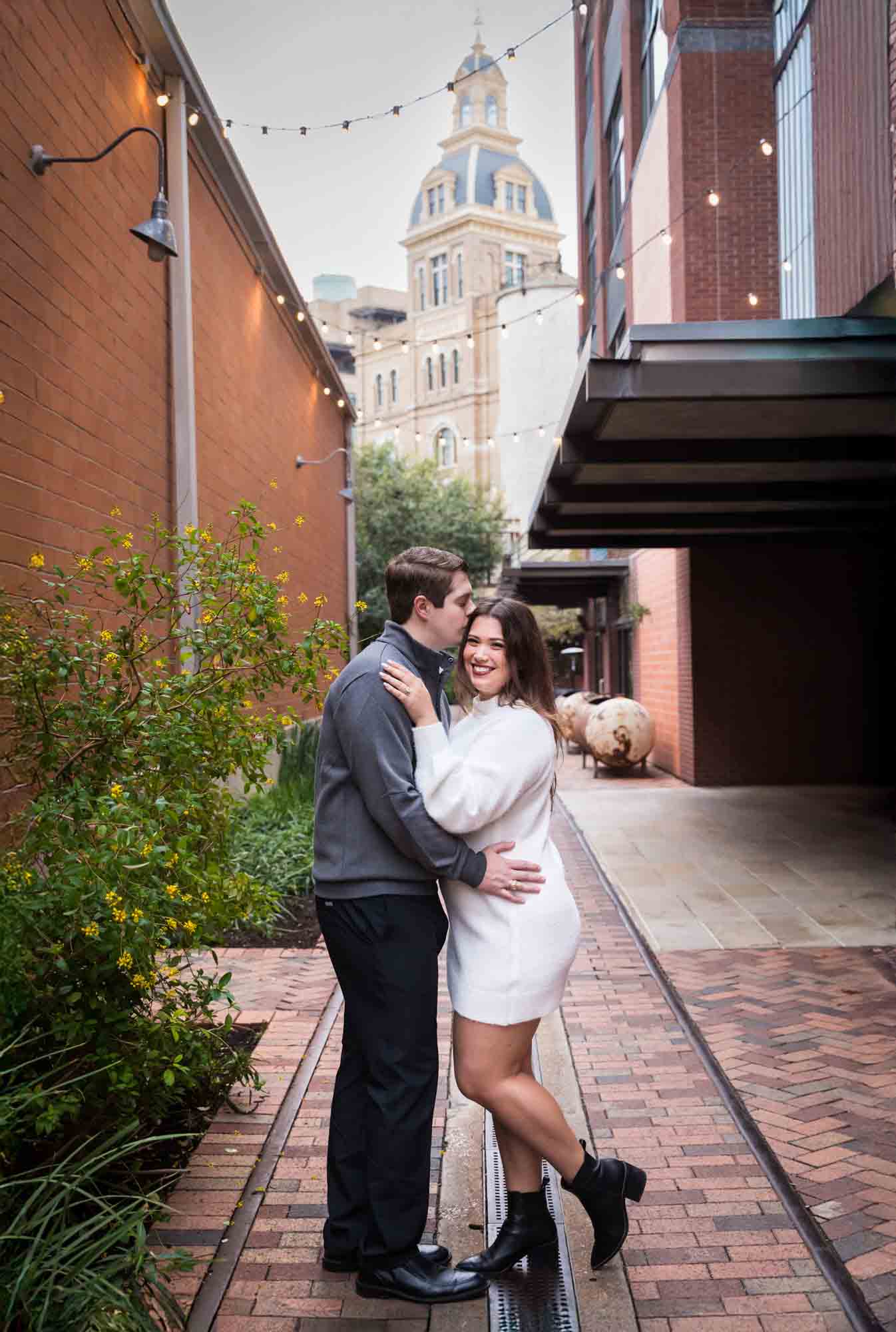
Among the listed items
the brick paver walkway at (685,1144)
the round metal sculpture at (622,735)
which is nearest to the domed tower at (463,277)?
the round metal sculpture at (622,735)

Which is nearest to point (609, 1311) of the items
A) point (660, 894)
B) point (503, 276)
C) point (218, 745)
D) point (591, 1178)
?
point (591, 1178)

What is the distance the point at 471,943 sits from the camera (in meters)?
3.05

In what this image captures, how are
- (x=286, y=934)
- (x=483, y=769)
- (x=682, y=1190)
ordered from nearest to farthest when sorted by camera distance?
(x=483, y=769), (x=682, y=1190), (x=286, y=934)

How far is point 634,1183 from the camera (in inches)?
126

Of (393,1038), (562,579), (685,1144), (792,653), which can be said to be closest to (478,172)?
(562,579)

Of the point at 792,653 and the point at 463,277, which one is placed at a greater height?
the point at 463,277

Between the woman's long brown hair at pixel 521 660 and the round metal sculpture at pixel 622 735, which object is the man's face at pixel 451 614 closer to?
the woman's long brown hair at pixel 521 660

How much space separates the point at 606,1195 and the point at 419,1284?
1.71 ft

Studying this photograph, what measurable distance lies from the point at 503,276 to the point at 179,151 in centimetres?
6066

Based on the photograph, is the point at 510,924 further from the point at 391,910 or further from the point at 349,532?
the point at 349,532

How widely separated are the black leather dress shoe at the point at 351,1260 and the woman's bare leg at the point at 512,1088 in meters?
0.38

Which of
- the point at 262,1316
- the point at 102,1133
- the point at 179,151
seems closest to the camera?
the point at 262,1316

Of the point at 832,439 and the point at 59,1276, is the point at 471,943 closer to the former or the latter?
the point at 59,1276

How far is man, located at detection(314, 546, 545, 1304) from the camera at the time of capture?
2.96 meters
